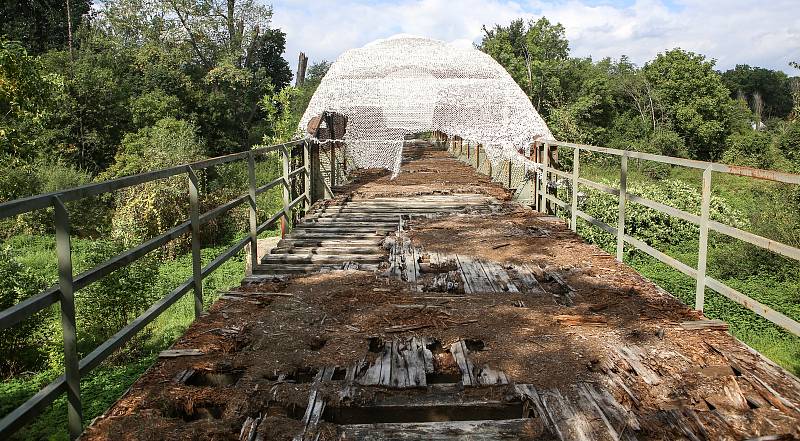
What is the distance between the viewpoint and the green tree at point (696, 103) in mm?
43281

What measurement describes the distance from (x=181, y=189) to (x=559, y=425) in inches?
614

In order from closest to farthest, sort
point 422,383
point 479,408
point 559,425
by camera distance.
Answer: point 559,425
point 479,408
point 422,383

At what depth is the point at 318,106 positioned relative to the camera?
11.8 meters

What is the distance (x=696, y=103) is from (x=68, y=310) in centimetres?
4662

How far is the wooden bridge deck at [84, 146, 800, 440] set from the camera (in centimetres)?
296

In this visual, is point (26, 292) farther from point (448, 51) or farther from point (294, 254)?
point (448, 51)

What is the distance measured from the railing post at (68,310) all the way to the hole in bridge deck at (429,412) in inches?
44.7

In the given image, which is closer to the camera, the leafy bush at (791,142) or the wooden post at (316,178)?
the wooden post at (316,178)

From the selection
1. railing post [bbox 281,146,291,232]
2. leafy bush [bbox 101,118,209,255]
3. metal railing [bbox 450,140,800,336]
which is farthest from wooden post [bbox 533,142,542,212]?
leafy bush [bbox 101,118,209,255]

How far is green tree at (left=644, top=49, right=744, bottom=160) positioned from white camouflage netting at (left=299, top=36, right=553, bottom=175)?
35.2 metres

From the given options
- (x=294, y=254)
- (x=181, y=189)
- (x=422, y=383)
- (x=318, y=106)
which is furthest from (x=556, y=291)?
(x=181, y=189)

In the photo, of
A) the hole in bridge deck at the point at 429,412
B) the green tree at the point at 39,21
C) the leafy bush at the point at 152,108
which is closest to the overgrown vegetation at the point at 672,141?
the hole in bridge deck at the point at 429,412

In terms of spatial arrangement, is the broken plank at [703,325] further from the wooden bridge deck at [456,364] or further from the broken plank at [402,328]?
the broken plank at [402,328]

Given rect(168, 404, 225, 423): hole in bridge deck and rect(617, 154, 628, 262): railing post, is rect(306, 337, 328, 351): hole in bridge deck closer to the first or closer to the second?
rect(168, 404, 225, 423): hole in bridge deck
